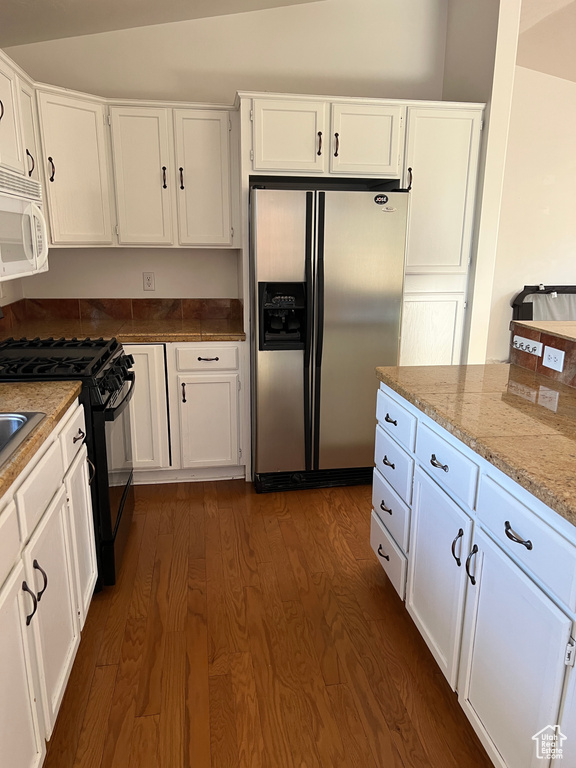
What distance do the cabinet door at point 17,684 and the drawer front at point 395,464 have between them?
1.22 metres

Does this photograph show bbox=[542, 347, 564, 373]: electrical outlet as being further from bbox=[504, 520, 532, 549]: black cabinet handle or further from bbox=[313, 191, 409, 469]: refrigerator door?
bbox=[313, 191, 409, 469]: refrigerator door

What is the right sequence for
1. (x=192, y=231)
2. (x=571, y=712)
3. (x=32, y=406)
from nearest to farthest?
(x=571, y=712) < (x=32, y=406) < (x=192, y=231)

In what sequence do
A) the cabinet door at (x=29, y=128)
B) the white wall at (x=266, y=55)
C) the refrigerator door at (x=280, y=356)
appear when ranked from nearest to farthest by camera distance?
1. the cabinet door at (x=29, y=128)
2. the refrigerator door at (x=280, y=356)
3. the white wall at (x=266, y=55)

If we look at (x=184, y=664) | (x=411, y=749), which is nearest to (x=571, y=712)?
(x=411, y=749)

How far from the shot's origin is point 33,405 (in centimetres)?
173

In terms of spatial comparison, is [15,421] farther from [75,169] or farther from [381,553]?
[75,169]

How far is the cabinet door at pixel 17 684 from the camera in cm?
117

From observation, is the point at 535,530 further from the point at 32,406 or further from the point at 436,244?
the point at 436,244

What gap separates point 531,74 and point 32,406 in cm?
409

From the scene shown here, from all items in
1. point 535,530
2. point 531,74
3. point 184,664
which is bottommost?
point 184,664

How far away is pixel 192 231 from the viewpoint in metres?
3.29

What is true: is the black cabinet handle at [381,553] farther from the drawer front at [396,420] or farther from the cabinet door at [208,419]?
the cabinet door at [208,419]

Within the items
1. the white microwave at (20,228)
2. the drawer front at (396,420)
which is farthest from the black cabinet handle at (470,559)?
the white microwave at (20,228)

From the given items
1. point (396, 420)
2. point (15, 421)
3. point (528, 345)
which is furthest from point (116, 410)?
point (528, 345)
